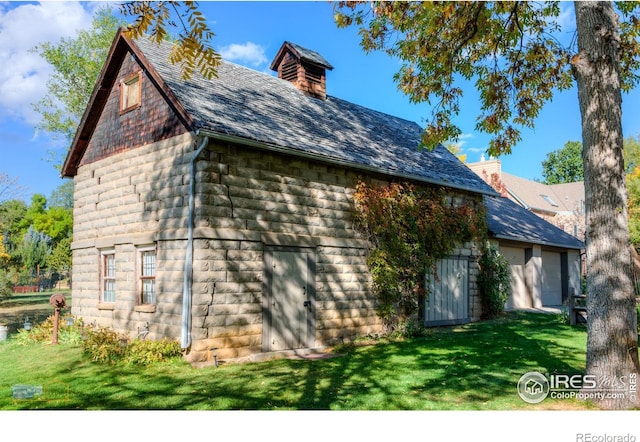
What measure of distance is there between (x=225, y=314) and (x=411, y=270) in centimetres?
590

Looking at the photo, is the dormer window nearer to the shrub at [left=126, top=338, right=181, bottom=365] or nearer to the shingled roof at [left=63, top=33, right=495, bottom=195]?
the shingled roof at [left=63, top=33, right=495, bottom=195]

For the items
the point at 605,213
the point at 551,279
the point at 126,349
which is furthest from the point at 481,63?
the point at 551,279

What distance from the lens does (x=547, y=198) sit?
44312mm

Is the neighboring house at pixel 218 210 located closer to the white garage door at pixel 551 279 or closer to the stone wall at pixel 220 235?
the stone wall at pixel 220 235

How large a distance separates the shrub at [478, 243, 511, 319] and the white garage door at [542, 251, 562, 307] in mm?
6975

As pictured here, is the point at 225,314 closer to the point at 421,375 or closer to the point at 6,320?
the point at 421,375

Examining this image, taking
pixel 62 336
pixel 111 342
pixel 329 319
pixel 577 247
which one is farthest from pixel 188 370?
pixel 577 247

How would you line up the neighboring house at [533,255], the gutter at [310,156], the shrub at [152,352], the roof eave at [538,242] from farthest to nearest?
the neighboring house at [533,255] < the roof eave at [538,242] < the gutter at [310,156] < the shrub at [152,352]

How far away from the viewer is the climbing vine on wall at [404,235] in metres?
12.9

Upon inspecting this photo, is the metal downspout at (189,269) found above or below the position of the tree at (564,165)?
below

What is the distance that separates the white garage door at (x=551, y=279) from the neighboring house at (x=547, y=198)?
35.1 feet
